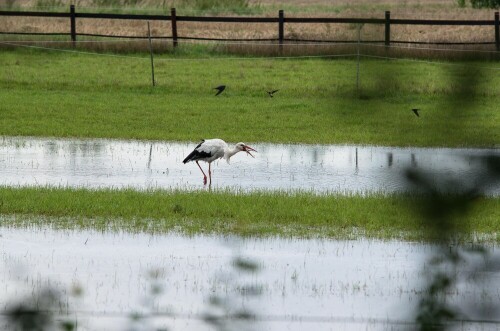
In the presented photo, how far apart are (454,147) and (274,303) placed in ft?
20.1

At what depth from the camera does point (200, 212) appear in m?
11.0

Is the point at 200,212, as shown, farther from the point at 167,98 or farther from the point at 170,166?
the point at 167,98

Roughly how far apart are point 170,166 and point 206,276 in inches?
240

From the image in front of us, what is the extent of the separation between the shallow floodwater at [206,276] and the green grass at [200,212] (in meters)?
0.35

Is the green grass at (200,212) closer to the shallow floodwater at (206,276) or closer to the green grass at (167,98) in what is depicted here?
the shallow floodwater at (206,276)

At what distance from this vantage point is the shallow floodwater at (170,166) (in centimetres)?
1299

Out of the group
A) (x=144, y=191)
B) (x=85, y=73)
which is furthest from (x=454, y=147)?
(x=85, y=73)

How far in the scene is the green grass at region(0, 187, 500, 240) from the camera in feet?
34.1

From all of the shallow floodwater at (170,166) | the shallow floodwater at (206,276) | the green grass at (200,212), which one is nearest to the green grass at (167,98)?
the shallow floodwater at (170,166)

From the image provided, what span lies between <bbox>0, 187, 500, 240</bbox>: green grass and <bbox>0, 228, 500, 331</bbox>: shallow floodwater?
0.35 m

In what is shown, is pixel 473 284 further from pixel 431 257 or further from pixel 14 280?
pixel 14 280

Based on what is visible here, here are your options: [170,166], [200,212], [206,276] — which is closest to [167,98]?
[170,166]

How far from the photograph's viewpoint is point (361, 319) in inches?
285

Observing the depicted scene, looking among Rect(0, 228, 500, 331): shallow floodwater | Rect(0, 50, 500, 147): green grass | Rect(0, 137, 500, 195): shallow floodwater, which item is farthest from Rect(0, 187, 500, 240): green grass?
Rect(0, 50, 500, 147): green grass
